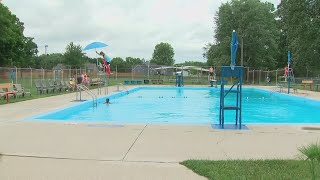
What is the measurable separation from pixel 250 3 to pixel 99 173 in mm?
48939

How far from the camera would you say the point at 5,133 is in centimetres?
862

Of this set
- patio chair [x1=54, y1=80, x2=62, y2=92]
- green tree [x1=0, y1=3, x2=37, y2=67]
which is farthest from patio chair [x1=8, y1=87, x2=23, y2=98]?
green tree [x1=0, y1=3, x2=37, y2=67]

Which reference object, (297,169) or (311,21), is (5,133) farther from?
(311,21)

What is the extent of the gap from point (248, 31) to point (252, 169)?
45.0 m

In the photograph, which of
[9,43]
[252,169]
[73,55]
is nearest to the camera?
[252,169]

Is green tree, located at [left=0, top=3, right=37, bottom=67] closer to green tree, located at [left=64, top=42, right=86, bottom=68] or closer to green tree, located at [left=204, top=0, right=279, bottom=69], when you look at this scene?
green tree, located at [left=64, top=42, right=86, bottom=68]

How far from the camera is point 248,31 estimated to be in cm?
4859

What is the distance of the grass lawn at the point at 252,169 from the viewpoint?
199 inches

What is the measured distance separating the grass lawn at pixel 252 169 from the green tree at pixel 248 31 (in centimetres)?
4347

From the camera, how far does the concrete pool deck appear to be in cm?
547

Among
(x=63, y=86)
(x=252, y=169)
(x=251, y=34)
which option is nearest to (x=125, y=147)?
(x=252, y=169)

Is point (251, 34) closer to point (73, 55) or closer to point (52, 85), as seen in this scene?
point (73, 55)

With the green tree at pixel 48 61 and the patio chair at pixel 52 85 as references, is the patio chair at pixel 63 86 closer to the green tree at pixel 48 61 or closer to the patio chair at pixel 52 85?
the patio chair at pixel 52 85

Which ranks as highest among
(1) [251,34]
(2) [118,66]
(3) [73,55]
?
(1) [251,34]
